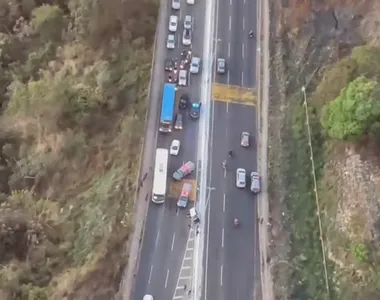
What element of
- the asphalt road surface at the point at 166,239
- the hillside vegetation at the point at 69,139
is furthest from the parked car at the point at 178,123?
the hillside vegetation at the point at 69,139

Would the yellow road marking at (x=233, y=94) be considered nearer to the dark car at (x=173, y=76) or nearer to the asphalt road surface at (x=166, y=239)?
the dark car at (x=173, y=76)

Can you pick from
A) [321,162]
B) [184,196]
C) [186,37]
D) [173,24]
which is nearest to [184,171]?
[184,196]

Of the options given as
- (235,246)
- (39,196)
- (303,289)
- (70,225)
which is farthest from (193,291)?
(39,196)

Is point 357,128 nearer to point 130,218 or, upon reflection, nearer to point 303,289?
point 303,289

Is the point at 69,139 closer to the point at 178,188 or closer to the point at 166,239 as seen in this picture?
the point at 178,188

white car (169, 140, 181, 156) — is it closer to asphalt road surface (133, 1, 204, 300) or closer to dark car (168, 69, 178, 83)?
asphalt road surface (133, 1, 204, 300)

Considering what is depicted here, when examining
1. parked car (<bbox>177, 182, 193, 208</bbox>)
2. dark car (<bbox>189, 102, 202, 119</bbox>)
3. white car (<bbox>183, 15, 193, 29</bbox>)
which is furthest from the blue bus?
white car (<bbox>183, 15, 193, 29</bbox>)
